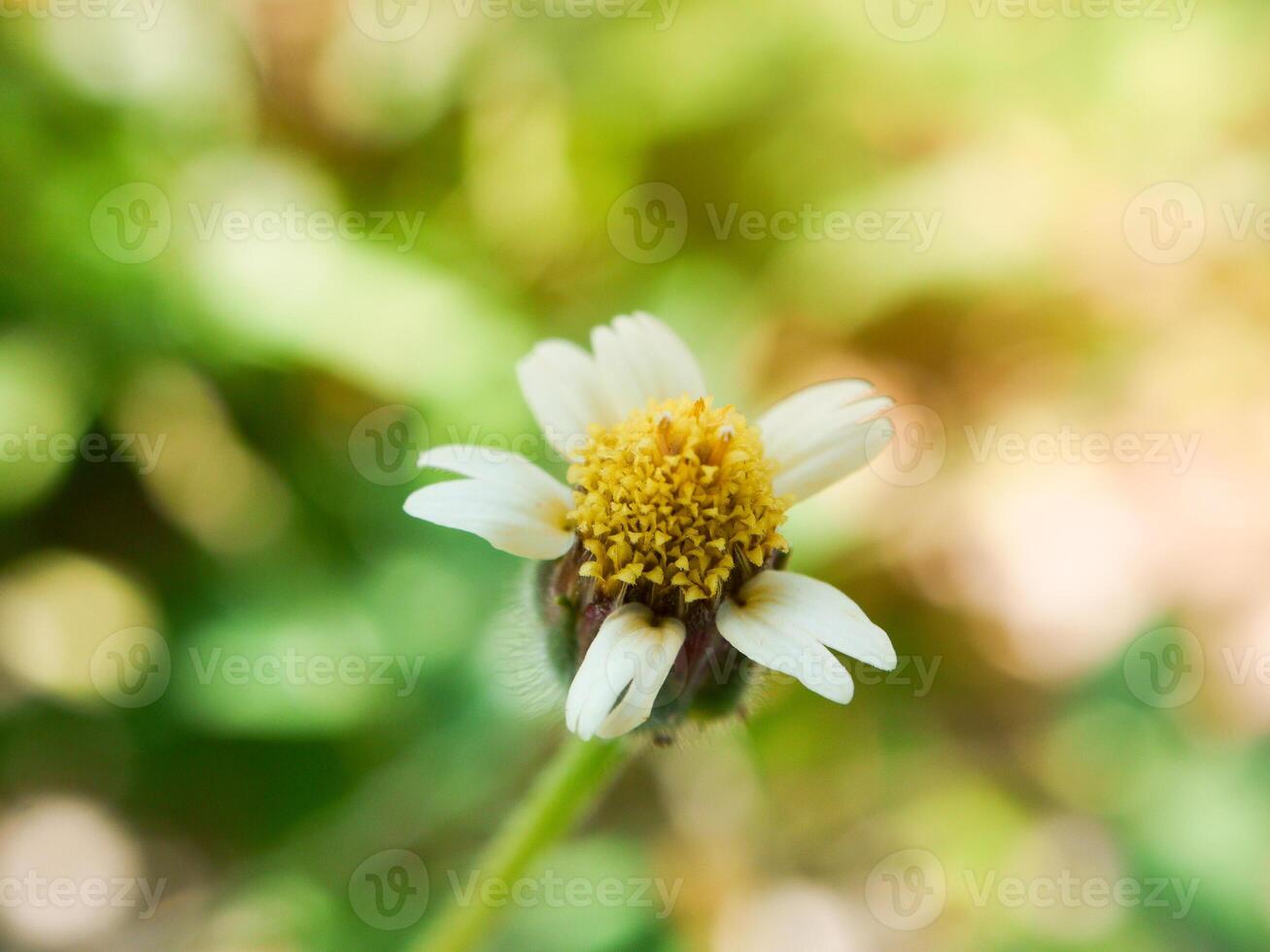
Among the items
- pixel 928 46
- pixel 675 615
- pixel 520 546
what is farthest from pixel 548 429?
pixel 928 46

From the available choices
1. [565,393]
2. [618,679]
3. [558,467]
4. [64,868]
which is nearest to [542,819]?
[618,679]

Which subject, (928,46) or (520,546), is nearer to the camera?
(520,546)

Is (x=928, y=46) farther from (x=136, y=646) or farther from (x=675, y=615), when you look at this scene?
(x=136, y=646)

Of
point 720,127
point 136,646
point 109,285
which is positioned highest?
point 720,127

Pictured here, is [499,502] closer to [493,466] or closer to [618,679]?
[493,466]

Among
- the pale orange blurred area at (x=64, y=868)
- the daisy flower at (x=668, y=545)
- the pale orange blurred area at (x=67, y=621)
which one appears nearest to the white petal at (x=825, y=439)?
the daisy flower at (x=668, y=545)

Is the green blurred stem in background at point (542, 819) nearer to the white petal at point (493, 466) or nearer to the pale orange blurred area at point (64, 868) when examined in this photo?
the white petal at point (493, 466)

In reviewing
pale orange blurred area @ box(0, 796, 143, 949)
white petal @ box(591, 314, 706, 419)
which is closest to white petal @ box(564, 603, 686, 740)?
white petal @ box(591, 314, 706, 419)
